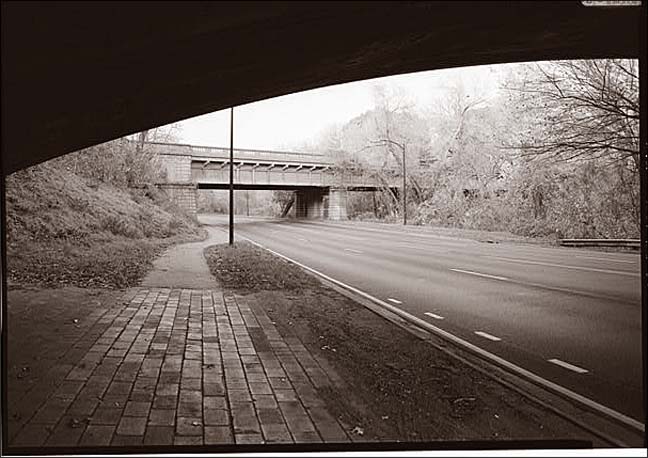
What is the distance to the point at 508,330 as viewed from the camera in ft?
9.56

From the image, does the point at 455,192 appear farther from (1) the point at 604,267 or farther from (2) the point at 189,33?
(2) the point at 189,33

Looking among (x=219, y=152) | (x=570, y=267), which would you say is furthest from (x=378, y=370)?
(x=219, y=152)

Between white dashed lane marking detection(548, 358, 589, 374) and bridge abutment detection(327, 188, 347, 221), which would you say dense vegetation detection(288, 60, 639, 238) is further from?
white dashed lane marking detection(548, 358, 589, 374)

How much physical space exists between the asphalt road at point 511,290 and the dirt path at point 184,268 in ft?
0.67

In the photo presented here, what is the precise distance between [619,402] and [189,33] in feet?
7.94

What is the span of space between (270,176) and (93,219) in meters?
1.12

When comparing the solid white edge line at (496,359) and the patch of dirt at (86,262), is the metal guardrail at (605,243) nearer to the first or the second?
the solid white edge line at (496,359)

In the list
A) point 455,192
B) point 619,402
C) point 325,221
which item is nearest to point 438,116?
point 455,192

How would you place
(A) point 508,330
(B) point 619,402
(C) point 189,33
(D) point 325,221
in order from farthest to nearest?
1. (D) point 325,221
2. (A) point 508,330
3. (B) point 619,402
4. (C) point 189,33

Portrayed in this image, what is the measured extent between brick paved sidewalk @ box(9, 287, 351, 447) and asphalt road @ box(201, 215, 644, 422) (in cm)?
65

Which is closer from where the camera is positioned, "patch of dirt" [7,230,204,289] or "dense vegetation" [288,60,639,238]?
"dense vegetation" [288,60,639,238]

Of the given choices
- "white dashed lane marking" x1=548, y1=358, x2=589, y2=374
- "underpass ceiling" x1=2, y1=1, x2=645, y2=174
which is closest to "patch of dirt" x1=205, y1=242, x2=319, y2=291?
→ "underpass ceiling" x1=2, y1=1, x2=645, y2=174

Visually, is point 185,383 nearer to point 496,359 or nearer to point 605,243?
point 496,359

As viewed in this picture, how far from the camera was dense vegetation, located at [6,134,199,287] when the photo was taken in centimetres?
269
